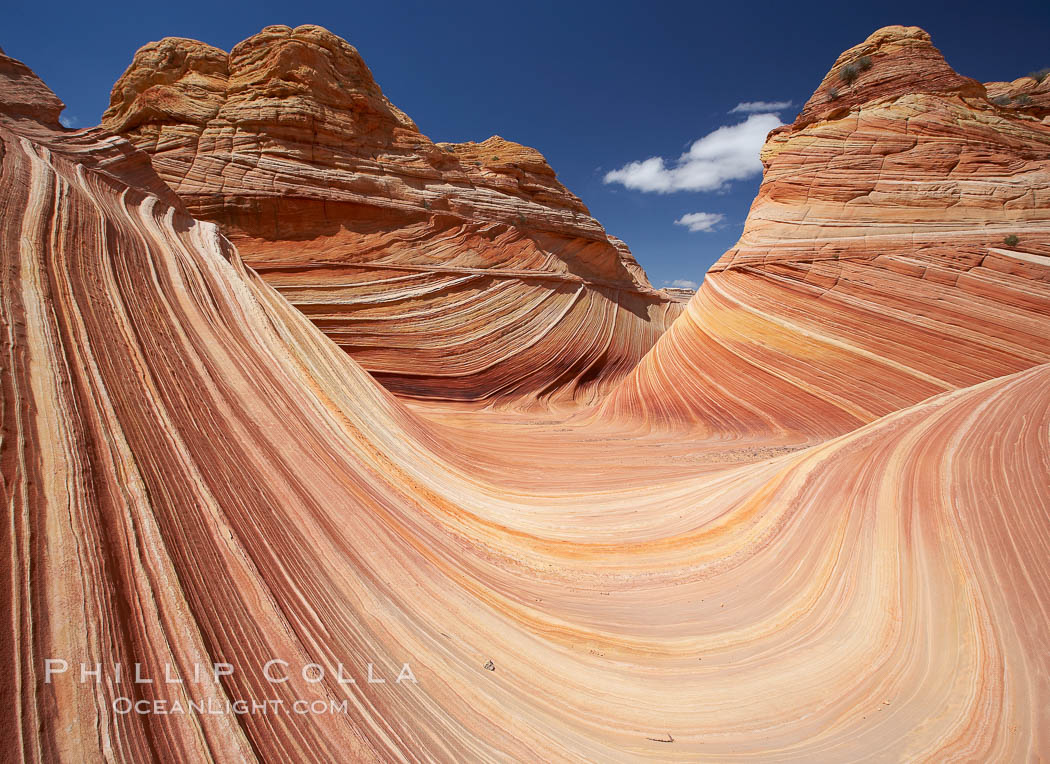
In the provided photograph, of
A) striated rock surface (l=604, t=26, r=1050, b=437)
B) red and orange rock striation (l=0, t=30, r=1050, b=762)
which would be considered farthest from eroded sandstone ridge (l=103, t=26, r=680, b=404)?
red and orange rock striation (l=0, t=30, r=1050, b=762)

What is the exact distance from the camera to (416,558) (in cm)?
231

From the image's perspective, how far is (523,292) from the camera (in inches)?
428

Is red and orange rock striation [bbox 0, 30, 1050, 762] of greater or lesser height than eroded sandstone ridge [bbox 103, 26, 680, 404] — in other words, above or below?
below

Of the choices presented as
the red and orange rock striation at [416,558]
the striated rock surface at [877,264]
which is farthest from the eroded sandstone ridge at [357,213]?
the red and orange rock striation at [416,558]

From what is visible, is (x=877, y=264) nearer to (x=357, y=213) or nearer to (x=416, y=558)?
(x=416, y=558)

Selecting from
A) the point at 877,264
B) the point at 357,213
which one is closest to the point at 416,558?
the point at 877,264

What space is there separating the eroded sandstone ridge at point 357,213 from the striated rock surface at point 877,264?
3898mm

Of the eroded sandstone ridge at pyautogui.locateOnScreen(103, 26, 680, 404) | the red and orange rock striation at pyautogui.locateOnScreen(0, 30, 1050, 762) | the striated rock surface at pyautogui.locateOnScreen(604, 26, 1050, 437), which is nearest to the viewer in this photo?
the red and orange rock striation at pyautogui.locateOnScreen(0, 30, 1050, 762)

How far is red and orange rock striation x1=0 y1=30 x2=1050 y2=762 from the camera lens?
1.30 meters

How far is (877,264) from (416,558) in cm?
634

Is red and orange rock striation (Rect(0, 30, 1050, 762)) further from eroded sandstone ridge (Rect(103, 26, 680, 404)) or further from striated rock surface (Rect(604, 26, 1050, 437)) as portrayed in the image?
eroded sandstone ridge (Rect(103, 26, 680, 404))

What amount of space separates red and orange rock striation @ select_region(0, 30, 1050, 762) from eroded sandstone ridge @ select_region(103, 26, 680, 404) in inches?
171

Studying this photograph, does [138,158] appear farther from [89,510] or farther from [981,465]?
[981,465]

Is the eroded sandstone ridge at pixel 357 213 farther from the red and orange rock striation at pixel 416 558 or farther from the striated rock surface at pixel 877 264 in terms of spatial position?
the red and orange rock striation at pixel 416 558
